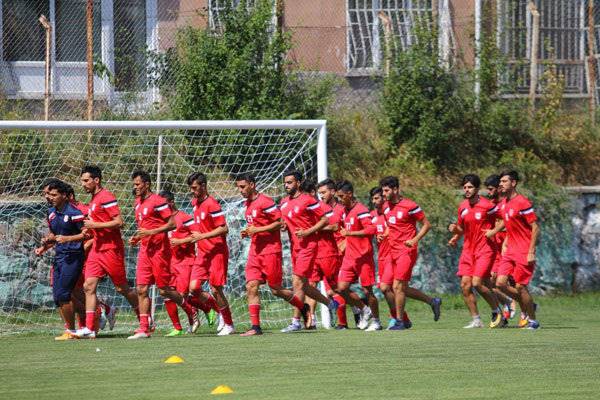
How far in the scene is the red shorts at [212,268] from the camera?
1475 cm

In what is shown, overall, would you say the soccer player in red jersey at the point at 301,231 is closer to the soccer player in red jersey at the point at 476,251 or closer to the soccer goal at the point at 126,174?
the soccer goal at the point at 126,174

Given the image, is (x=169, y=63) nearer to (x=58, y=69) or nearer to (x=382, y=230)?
(x=58, y=69)

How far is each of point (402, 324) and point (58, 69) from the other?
30.9ft

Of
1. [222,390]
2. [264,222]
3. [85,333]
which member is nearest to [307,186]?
[264,222]

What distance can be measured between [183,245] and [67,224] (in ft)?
6.72

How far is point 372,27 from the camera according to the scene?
76.0 ft

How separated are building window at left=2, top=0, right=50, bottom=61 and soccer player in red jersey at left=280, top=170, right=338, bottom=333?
322 inches

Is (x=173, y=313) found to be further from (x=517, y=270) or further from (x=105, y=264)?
(x=517, y=270)

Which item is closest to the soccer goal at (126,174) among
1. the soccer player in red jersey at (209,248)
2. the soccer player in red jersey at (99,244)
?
the soccer player in red jersey at (209,248)

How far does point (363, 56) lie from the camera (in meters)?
23.1

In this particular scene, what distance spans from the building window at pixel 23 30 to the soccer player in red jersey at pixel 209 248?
→ 7.98 meters

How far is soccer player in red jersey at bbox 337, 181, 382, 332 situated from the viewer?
607 inches

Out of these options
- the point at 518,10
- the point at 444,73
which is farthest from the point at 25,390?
the point at 518,10

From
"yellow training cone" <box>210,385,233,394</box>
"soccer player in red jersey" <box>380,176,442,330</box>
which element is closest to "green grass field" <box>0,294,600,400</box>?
"yellow training cone" <box>210,385,233,394</box>
